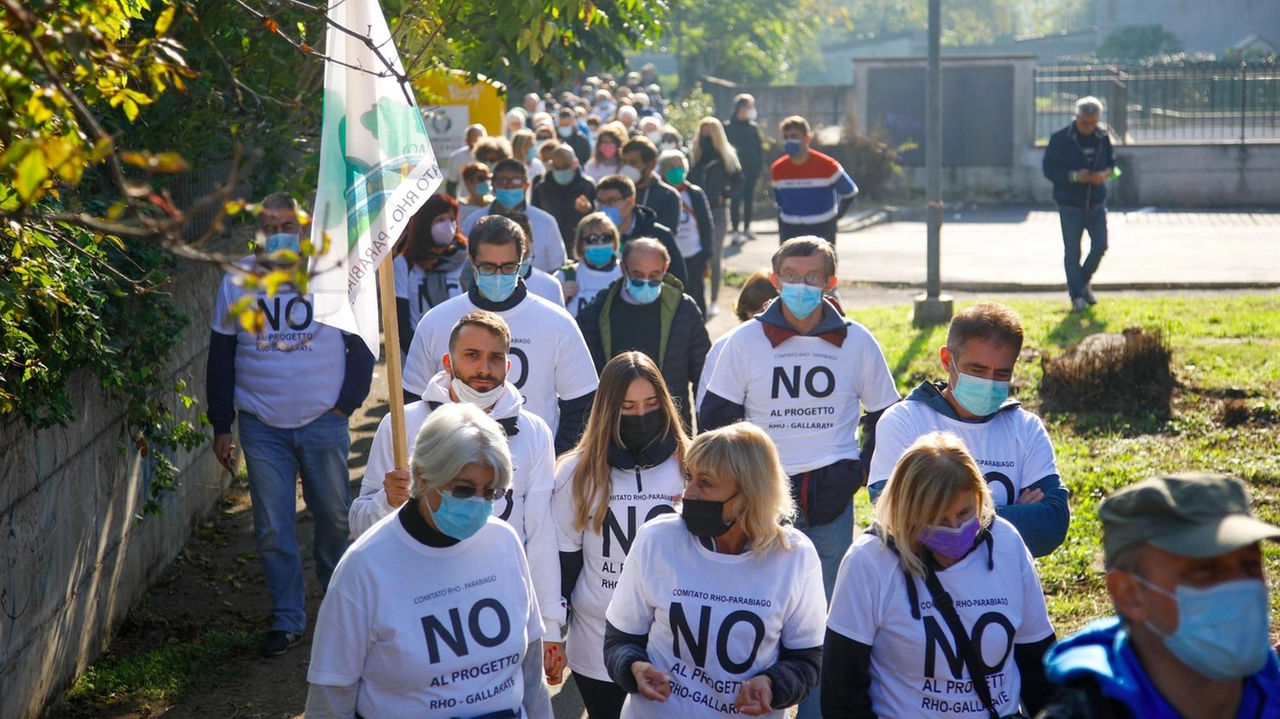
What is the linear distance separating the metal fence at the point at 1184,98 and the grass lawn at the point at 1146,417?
13.3 m

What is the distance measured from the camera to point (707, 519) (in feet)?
14.2

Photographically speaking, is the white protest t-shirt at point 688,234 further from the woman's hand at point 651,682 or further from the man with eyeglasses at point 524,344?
the woman's hand at point 651,682

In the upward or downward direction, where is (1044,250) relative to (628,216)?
downward

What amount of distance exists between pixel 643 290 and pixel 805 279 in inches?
63.4

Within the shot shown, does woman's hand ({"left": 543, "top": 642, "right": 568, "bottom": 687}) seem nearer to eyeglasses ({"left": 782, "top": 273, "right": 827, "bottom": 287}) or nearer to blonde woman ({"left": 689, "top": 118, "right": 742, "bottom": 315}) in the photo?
eyeglasses ({"left": 782, "top": 273, "right": 827, "bottom": 287})

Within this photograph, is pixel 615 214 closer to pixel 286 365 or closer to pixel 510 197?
pixel 510 197

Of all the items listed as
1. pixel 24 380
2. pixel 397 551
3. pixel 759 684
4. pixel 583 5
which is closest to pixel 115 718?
pixel 24 380

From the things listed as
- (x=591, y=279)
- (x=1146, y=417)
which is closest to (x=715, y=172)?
(x=1146, y=417)

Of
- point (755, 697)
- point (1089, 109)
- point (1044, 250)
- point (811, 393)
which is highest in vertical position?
point (1089, 109)

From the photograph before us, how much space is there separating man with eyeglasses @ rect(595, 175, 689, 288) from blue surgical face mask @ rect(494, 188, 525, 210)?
1.92 ft

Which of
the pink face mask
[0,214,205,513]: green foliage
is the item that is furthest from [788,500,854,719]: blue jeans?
the pink face mask

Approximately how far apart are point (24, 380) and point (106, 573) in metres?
1.93

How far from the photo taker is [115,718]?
255 inches

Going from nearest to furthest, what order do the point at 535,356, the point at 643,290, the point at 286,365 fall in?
the point at 535,356 < the point at 286,365 < the point at 643,290
